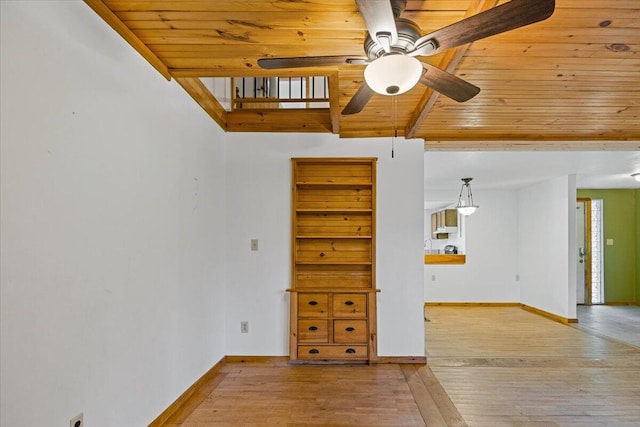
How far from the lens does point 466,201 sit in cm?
666

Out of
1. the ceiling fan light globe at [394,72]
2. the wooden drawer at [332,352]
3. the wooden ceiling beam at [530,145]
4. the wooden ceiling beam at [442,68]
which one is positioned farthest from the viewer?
the wooden ceiling beam at [530,145]

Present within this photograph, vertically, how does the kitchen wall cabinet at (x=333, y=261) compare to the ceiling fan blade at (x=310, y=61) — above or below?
below

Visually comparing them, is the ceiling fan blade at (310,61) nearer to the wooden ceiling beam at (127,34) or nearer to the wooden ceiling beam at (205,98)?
the wooden ceiling beam at (127,34)

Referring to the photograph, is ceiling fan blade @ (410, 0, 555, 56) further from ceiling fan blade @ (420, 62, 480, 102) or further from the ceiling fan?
ceiling fan blade @ (420, 62, 480, 102)

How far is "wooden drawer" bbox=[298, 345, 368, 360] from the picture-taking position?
3312mm

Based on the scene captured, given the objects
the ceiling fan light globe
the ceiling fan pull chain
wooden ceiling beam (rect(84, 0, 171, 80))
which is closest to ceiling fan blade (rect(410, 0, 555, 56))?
the ceiling fan light globe

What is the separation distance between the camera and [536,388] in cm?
285

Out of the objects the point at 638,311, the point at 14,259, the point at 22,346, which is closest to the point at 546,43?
the point at 14,259

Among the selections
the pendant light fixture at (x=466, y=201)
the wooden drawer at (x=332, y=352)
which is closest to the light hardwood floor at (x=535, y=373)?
the wooden drawer at (x=332, y=352)

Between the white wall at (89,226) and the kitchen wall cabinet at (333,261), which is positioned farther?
the kitchen wall cabinet at (333,261)

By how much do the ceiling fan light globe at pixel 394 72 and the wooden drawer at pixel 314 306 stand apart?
230 centimetres

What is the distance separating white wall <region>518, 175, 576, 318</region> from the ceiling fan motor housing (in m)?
4.95

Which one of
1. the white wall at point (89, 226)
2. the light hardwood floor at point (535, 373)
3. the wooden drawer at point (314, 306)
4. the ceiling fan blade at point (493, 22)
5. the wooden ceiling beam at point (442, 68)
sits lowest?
the light hardwood floor at point (535, 373)

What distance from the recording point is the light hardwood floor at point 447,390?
2.36 metres
